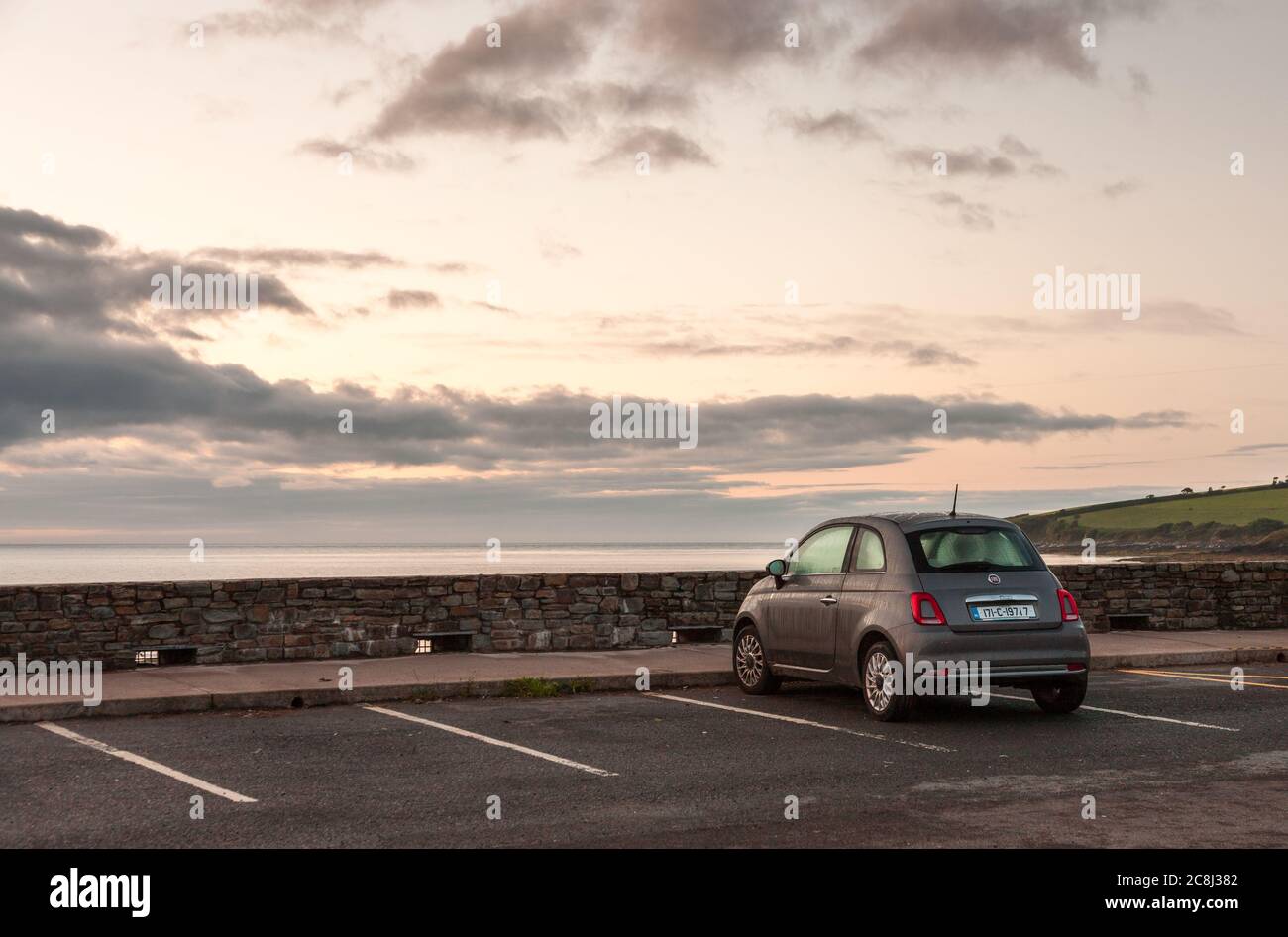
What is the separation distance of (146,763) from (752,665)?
19.8 feet

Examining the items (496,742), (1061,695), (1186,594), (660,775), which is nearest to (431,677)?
(496,742)

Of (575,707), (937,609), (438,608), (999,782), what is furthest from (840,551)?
(438,608)

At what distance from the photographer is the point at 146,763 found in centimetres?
897

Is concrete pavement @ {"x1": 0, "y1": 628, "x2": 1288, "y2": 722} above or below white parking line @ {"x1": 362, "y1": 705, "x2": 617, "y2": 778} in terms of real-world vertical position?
above

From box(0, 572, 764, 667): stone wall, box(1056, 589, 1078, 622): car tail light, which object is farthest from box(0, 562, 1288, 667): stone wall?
box(1056, 589, 1078, 622): car tail light

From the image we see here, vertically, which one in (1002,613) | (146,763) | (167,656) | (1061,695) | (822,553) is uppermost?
(822,553)

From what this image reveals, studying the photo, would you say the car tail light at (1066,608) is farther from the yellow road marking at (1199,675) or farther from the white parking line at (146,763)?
the white parking line at (146,763)

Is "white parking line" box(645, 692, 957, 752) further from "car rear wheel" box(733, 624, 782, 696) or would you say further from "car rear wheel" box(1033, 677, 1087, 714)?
"car rear wheel" box(1033, 677, 1087, 714)

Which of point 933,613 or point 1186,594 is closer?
point 933,613

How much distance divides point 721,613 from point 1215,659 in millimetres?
→ 6363

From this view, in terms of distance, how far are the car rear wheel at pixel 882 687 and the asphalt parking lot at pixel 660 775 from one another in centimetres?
16

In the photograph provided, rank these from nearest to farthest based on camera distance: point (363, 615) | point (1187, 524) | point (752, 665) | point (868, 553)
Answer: point (868, 553) < point (752, 665) < point (363, 615) < point (1187, 524)

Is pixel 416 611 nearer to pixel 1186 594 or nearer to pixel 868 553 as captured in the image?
pixel 868 553

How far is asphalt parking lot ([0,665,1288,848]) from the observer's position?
6746 mm
